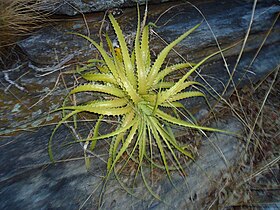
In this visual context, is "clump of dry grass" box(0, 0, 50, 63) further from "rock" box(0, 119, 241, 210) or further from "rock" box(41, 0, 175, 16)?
"rock" box(0, 119, 241, 210)

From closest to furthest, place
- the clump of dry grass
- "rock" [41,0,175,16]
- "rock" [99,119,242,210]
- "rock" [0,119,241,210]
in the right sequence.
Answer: "rock" [0,119,241,210], "rock" [99,119,242,210], the clump of dry grass, "rock" [41,0,175,16]

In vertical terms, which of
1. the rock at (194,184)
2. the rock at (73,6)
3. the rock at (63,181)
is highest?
the rock at (73,6)

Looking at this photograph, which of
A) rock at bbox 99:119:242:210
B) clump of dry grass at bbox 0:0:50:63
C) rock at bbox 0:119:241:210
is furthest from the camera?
clump of dry grass at bbox 0:0:50:63

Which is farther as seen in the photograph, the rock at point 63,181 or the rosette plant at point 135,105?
the rosette plant at point 135,105

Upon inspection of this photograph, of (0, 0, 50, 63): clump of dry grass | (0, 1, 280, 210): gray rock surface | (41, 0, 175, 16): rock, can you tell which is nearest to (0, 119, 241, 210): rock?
(0, 1, 280, 210): gray rock surface

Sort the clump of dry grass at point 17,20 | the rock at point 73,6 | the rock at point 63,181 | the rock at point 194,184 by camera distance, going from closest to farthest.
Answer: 1. the rock at point 63,181
2. the rock at point 194,184
3. the clump of dry grass at point 17,20
4. the rock at point 73,6

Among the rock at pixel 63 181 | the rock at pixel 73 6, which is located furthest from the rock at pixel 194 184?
the rock at pixel 73 6

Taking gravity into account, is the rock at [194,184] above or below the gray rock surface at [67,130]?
below

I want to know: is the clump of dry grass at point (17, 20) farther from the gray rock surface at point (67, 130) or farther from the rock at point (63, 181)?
the rock at point (63, 181)

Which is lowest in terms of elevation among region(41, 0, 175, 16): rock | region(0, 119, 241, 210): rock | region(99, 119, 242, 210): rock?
region(99, 119, 242, 210): rock
